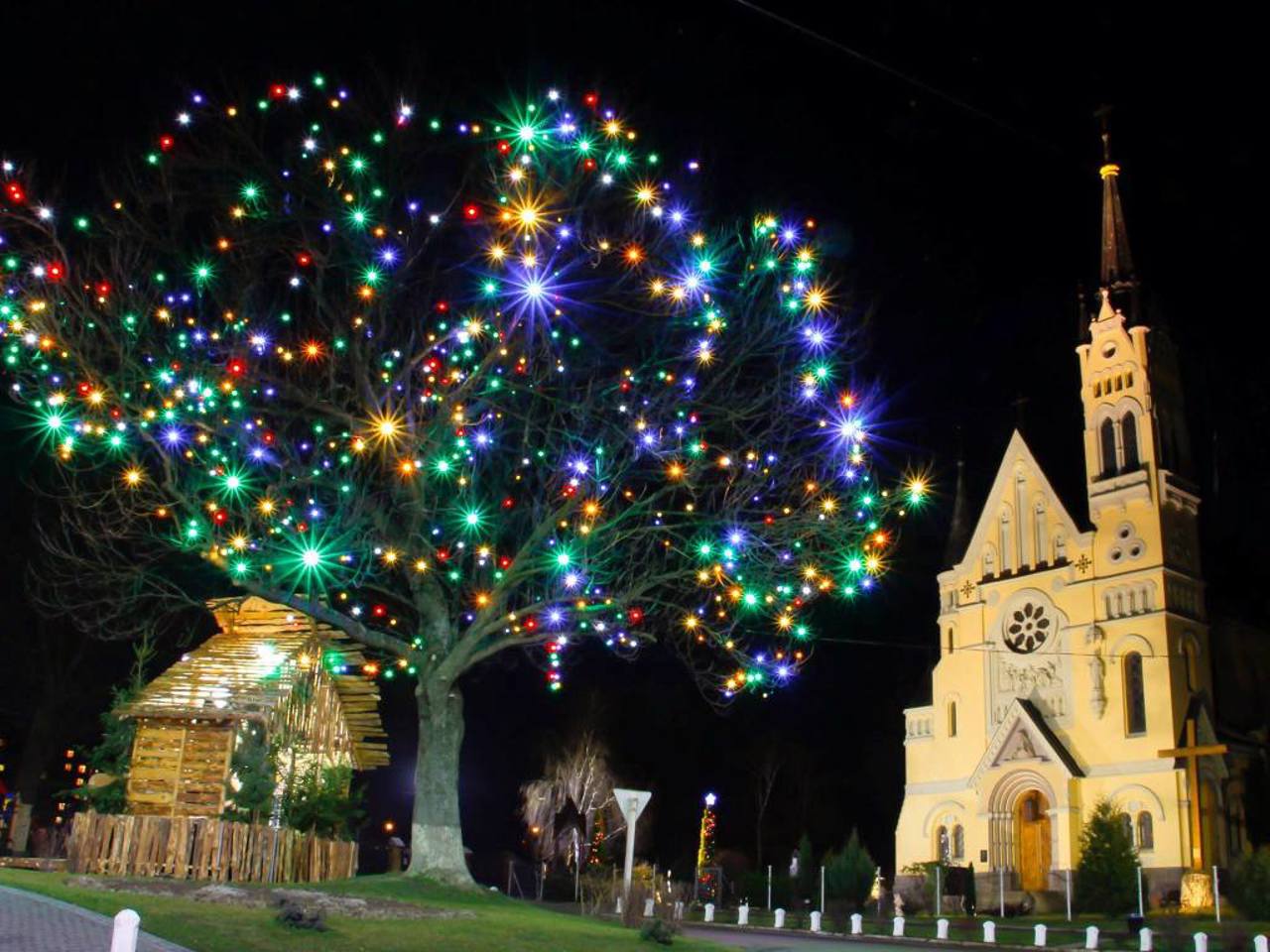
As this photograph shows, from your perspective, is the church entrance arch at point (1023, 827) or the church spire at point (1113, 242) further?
the church spire at point (1113, 242)

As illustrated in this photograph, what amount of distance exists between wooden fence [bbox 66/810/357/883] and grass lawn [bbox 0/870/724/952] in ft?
2.60

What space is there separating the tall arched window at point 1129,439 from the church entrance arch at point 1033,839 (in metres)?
12.5

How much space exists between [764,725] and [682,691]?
4.84 m

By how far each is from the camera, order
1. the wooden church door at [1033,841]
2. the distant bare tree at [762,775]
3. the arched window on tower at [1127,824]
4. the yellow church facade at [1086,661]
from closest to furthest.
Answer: the arched window on tower at [1127,824]
the yellow church facade at [1086,661]
the wooden church door at [1033,841]
the distant bare tree at [762,775]

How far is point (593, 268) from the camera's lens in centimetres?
2003

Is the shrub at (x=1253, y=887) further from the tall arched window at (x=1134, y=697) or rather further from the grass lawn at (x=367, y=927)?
the grass lawn at (x=367, y=927)

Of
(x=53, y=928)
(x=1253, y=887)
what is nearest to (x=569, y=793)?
(x=1253, y=887)

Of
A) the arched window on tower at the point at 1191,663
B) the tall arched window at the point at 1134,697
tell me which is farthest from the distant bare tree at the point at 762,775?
the arched window on tower at the point at 1191,663

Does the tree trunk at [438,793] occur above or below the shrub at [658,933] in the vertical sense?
above

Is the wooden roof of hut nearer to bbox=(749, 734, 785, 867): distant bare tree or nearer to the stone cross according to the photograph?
the stone cross

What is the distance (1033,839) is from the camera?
43656 millimetres

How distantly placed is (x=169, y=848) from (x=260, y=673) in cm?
484

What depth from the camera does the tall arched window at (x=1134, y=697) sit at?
4175 centimetres

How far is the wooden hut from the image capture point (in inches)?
856
